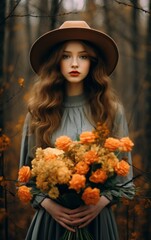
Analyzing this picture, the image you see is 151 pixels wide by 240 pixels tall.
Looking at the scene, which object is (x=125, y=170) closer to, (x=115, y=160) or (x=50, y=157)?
(x=115, y=160)

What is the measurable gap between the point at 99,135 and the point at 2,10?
288cm

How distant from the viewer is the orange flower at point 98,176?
2465 mm

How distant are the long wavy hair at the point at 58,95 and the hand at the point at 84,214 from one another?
0.57 m

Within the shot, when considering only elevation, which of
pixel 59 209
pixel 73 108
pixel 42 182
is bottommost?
pixel 59 209

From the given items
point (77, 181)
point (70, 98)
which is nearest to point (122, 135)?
point (70, 98)

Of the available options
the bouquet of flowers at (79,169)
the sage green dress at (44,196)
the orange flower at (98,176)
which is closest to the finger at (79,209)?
the bouquet of flowers at (79,169)

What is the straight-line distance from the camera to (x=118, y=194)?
2701 millimetres

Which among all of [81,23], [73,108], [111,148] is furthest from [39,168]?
[81,23]

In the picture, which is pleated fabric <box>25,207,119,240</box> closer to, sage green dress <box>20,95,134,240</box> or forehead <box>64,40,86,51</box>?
sage green dress <box>20,95,134,240</box>

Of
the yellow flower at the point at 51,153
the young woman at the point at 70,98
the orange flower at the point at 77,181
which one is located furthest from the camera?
the young woman at the point at 70,98

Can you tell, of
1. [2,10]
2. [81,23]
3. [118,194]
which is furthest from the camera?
[2,10]

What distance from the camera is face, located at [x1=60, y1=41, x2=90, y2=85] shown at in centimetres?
313

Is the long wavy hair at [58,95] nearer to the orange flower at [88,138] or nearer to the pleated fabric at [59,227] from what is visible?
the pleated fabric at [59,227]

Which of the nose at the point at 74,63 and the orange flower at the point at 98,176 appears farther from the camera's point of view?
the nose at the point at 74,63
